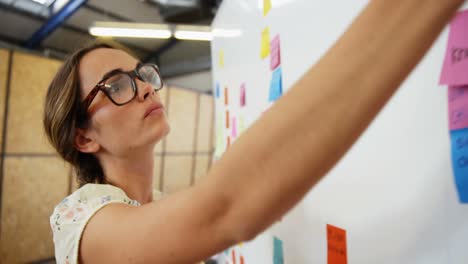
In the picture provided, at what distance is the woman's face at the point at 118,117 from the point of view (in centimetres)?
81

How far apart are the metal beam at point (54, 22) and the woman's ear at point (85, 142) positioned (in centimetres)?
480

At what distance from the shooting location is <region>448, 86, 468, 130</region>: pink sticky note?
43 centimetres

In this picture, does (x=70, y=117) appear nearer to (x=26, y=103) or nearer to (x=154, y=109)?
(x=154, y=109)

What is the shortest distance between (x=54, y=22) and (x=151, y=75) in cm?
551

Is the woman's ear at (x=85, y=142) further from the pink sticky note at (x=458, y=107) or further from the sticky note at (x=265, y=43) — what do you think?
the pink sticky note at (x=458, y=107)

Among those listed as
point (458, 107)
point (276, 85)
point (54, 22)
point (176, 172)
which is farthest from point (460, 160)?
point (54, 22)

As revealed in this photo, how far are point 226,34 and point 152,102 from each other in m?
0.82

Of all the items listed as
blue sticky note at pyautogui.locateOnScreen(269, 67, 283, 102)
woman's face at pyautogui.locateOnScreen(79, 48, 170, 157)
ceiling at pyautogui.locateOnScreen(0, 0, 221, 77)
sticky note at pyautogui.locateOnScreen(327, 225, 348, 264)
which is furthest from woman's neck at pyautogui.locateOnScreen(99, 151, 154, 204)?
ceiling at pyautogui.locateOnScreen(0, 0, 221, 77)

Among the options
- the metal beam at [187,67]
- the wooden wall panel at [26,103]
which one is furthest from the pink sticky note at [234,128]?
the metal beam at [187,67]

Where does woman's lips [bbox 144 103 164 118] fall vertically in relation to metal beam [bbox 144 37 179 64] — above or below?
below

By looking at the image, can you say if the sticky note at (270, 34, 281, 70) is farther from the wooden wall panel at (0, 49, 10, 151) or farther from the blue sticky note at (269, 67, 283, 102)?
the wooden wall panel at (0, 49, 10, 151)

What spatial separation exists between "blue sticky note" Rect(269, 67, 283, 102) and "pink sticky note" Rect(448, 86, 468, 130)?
49 cm

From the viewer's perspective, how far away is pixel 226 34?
5.10 ft

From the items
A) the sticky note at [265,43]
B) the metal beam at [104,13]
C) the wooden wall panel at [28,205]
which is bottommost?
the wooden wall panel at [28,205]
